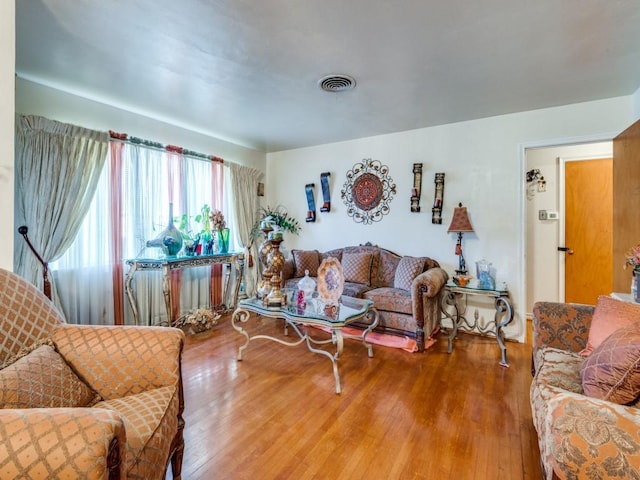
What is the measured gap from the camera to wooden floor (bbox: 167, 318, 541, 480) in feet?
5.00

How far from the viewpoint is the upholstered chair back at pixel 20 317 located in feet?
3.90

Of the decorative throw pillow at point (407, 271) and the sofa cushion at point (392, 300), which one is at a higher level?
the decorative throw pillow at point (407, 271)

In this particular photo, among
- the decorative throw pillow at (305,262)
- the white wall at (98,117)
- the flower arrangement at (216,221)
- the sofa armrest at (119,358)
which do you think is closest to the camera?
the sofa armrest at (119,358)

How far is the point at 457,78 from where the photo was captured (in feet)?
8.21

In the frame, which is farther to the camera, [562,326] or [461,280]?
[461,280]

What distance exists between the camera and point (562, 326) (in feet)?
6.39

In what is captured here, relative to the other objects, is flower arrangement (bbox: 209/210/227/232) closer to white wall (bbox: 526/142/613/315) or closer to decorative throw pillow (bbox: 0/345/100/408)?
decorative throw pillow (bbox: 0/345/100/408)

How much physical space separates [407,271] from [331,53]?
2.35m

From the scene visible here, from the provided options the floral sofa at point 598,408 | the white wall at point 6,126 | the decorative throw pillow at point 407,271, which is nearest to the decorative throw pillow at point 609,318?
the floral sofa at point 598,408

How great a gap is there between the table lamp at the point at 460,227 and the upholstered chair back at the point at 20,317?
348 cm

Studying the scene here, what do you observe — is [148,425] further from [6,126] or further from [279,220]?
[279,220]

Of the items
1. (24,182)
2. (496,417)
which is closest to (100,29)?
(24,182)

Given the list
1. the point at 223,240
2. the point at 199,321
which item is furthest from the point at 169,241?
the point at 199,321

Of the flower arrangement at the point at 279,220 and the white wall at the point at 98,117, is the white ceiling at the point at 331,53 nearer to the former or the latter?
the white wall at the point at 98,117
